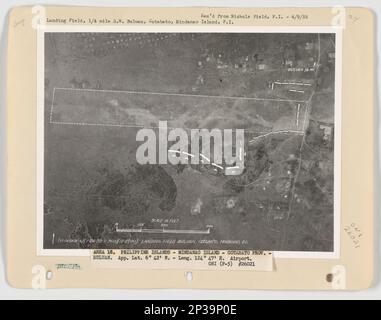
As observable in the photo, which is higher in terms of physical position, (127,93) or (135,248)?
(127,93)

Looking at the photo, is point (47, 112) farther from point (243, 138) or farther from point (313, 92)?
point (313, 92)

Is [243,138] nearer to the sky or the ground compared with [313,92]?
nearer to the ground

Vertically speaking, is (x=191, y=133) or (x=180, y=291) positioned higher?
(x=191, y=133)

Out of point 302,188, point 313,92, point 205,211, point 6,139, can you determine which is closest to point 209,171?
point 205,211

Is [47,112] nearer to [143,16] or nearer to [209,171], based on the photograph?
[143,16]

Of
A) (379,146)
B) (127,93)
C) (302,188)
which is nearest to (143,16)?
(127,93)
